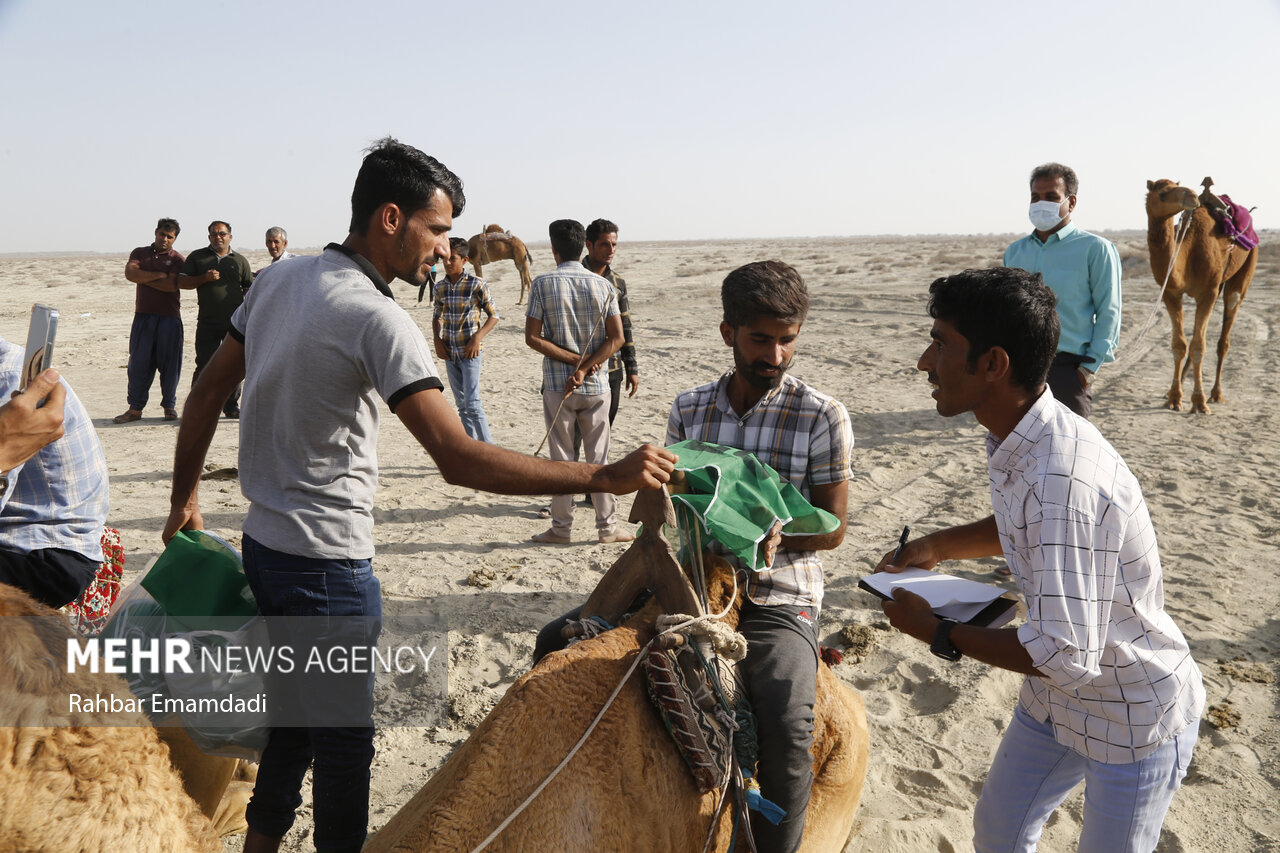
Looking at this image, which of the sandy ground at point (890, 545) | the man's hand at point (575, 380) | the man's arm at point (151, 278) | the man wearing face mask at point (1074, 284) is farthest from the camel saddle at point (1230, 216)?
the man's arm at point (151, 278)

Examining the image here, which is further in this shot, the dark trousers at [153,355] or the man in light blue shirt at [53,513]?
the dark trousers at [153,355]

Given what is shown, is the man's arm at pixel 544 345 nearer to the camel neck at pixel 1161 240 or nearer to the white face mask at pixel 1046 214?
the white face mask at pixel 1046 214

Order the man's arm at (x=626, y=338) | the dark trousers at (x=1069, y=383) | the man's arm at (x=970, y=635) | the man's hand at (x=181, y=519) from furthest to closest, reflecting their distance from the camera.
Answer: the man's arm at (x=626, y=338)
the dark trousers at (x=1069, y=383)
the man's hand at (x=181, y=519)
the man's arm at (x=970, y=635)

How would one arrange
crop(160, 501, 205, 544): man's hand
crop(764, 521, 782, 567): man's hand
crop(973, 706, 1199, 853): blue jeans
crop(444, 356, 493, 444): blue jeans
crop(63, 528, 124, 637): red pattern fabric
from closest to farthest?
crop(973, 706, 1199, 853): blue jeans < crop(764, 521, 782, 567): man's hand < crop(160, 501, 205, 544): man's hand < crop(63, 528, 124, 637): red pattern fabric < crop(444, 356, 493, 444): blue jeans

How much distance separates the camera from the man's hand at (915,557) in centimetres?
262

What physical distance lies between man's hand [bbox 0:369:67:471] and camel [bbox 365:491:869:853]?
1426mm

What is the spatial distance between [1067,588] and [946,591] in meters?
0.44

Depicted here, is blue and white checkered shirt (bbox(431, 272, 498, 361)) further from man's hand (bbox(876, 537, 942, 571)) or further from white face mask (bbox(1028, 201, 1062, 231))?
man's hand (bbox(876, 537, 942, 571))

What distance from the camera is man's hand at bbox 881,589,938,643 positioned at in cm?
223

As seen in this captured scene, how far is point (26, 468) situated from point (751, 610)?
2392 millimetres

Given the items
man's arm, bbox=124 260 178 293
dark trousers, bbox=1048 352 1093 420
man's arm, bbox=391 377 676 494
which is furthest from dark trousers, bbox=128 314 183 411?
dark trousers, bbox=1048 352 1093 420

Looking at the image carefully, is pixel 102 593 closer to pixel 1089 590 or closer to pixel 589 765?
pixel 589 765

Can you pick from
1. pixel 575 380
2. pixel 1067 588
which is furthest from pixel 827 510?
pixel 575 380

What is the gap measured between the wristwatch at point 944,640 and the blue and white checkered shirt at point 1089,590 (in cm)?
19
